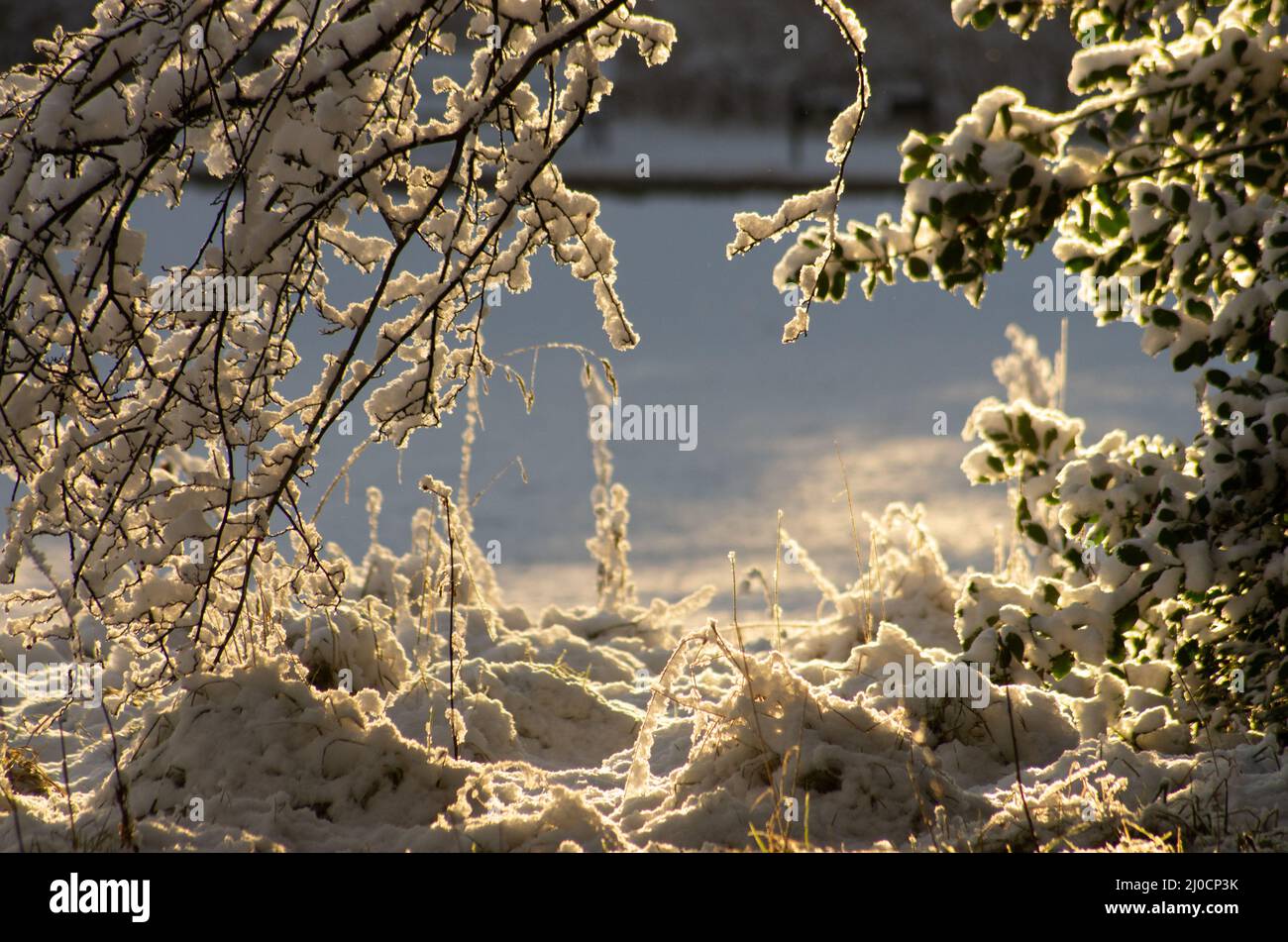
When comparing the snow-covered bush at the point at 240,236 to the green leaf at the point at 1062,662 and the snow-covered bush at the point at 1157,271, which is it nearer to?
the snow-covered bush at the point at 1157,271

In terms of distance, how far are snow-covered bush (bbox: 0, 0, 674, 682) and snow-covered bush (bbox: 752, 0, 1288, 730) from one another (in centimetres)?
68

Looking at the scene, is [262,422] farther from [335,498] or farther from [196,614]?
[335,498]

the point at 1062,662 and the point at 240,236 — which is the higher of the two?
the point at 240,236

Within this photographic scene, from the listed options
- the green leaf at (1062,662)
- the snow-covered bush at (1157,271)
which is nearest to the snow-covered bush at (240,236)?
the snow-covered bush at (1157,271)

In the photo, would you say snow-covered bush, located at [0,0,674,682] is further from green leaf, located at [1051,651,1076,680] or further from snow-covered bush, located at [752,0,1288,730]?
green leaf, located at [1051,651,1076,680]

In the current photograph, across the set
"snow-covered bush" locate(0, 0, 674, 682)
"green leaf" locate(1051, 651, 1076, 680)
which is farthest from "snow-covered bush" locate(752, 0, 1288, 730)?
"snow-covered bush" locate(0, 0, 674, 682)

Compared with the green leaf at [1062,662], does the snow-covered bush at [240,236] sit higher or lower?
higher

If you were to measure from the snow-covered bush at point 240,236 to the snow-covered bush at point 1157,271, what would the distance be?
68 cm

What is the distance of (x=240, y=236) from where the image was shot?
118 inches

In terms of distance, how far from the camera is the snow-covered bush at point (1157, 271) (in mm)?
3037

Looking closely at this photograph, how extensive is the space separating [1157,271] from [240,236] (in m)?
2.50

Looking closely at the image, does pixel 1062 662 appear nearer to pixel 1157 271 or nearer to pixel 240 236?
pixel 1157 271

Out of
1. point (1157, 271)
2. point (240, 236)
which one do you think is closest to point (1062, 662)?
point (1157, 271)

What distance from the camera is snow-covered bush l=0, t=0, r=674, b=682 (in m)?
2.94
